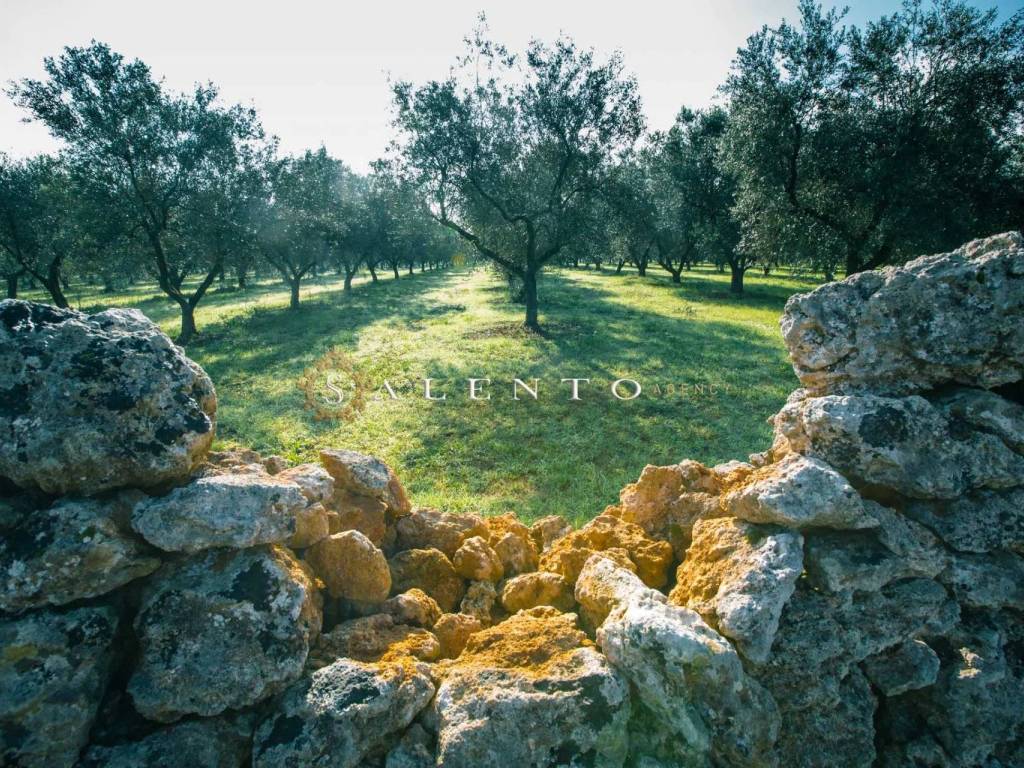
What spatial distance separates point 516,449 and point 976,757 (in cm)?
900

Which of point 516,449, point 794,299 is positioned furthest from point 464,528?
point 516,449

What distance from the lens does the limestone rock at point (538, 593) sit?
14.3 ft

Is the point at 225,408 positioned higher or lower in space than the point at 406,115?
lower

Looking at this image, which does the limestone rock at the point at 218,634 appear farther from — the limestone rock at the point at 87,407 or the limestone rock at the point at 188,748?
the limestone rock at the point at 87,407

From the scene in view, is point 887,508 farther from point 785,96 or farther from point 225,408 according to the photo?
point 785,96

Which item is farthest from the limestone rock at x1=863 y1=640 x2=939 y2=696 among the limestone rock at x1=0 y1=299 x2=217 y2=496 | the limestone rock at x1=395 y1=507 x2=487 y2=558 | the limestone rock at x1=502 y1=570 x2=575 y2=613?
the limestone rock at x1=0 y1=299 x2=217 y2=496

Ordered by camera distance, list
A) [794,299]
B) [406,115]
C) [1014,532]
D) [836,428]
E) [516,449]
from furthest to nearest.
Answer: [406,115] → [516,449] → [794,299] → [836,428] → [1014,532]

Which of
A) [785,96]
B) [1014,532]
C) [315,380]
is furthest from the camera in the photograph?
[785,96]

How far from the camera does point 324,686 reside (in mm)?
3127

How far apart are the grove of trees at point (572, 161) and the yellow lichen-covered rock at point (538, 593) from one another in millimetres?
22225

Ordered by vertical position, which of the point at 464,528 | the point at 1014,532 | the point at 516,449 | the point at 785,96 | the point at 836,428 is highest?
the point at 785,96

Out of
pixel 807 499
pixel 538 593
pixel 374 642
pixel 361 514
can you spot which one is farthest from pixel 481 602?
pixel 807 499

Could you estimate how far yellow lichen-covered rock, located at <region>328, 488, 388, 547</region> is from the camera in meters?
4.89

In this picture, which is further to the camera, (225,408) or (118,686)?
(225,408)
